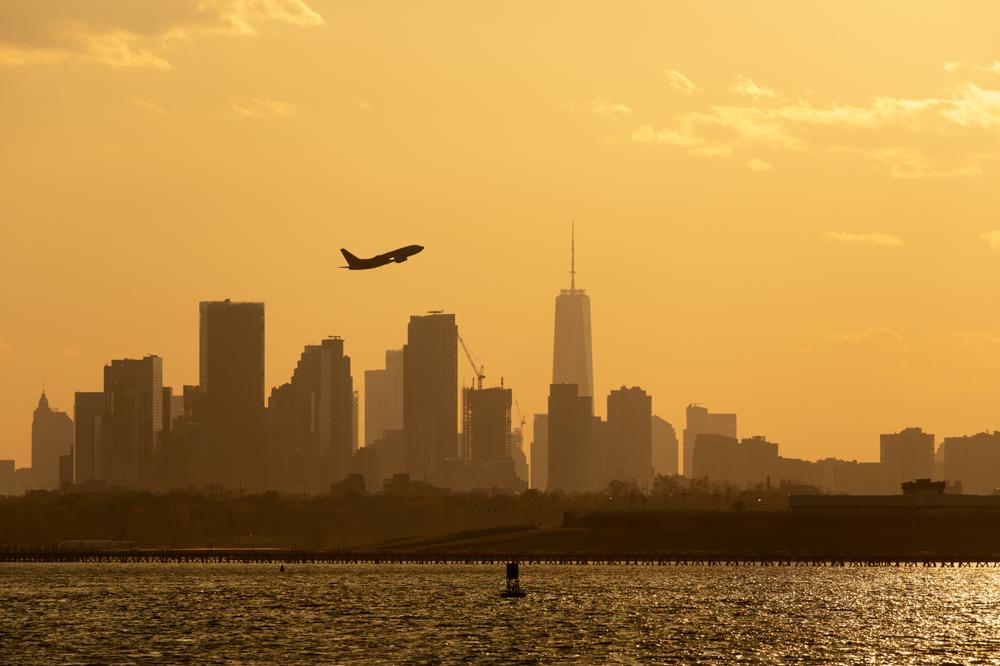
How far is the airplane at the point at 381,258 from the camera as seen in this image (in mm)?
182750

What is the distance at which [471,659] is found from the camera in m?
162

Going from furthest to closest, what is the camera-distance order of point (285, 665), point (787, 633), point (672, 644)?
1. point (787, 633)
2. point (672, 644)
3. point (285, 665)

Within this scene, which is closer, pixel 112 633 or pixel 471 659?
pixel 471 659

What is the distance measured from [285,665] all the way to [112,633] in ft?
129

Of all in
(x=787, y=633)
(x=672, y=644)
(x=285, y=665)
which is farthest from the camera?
(x=787, y=633)

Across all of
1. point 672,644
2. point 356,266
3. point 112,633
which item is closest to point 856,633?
point 672,644

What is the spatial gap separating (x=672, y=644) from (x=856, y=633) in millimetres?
24847

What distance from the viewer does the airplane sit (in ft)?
600

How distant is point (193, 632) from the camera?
633 feet

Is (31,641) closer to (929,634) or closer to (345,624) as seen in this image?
(345,624)

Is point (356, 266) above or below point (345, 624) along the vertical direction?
above

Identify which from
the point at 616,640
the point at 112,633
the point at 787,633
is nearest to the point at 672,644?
the point at 616,640

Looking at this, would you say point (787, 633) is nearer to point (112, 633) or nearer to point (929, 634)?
point (929, 634)

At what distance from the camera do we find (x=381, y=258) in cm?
18450
